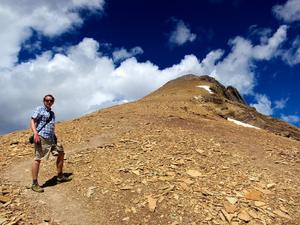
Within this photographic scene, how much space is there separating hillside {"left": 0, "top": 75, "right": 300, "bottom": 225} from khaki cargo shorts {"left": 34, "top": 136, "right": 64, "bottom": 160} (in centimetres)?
116

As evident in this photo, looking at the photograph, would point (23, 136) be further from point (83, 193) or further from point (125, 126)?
point (83, 193)

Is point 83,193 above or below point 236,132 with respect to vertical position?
below

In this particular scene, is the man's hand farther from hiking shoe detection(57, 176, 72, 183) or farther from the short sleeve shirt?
hiking shoe detection(57, 176, 72, 183)

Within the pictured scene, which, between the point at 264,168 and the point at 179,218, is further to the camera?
the point at 264,168

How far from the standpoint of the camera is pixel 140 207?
37.1ft

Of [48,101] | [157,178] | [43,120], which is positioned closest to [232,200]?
[157,178]

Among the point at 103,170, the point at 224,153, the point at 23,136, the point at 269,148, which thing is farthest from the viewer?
the point at 23,136

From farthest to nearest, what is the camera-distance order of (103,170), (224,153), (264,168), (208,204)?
1. (224,153)
2. (264,168)
3. (103,170)
4. (208,204)

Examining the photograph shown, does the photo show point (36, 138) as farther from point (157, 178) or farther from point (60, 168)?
point (157, 178)

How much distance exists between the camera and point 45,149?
40.5ft

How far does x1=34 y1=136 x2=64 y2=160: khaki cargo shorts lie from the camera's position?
477 inches

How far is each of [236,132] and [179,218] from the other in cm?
Answer: 1179

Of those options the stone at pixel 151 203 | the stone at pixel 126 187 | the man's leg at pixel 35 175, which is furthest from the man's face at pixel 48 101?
the stone at pixel 151 203

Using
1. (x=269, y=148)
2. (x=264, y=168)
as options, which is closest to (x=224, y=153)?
(x=264, y=168)
